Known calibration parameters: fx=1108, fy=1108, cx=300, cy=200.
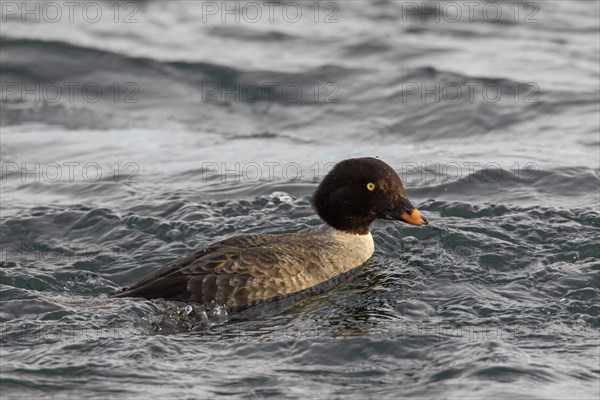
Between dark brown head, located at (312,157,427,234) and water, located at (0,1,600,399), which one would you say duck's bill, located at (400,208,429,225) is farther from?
water, located at (0,1,600,399)

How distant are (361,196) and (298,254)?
112 centimetres

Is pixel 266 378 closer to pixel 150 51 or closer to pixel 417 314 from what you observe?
pixel 417 314

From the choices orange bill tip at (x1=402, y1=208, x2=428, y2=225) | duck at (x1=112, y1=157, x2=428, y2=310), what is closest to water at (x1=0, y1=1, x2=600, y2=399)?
duck at (x1=112, y1=157, x2=428, y2=310)

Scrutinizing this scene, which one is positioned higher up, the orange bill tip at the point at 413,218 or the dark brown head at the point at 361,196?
the dark brown head at the point at 361,196

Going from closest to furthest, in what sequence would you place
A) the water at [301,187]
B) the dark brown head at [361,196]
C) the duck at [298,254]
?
the water at [301,187], the duck at [298,254], the dark brown head at [361,196]

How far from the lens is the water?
9.59 m

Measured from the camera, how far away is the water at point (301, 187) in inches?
377

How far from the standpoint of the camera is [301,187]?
595 inches

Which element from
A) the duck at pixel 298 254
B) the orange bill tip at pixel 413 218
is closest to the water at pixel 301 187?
the duck at pixel 298 254

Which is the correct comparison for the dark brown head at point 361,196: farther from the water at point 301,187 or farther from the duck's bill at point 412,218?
the water at point 301,187

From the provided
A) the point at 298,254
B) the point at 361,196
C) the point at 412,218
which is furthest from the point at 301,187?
the point at 298,254

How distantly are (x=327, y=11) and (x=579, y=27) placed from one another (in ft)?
17.9

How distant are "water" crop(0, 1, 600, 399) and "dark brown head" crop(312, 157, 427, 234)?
0.58 m

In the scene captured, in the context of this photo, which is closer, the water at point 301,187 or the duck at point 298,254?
the water at point 301,187
